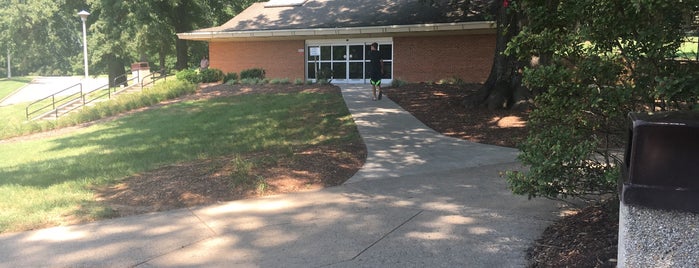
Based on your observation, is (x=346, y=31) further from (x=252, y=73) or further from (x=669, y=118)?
(x=669, y=118)

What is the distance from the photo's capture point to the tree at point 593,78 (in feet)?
11.2

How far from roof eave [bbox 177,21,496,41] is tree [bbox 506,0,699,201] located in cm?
1474

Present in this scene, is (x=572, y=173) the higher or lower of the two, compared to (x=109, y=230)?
higher

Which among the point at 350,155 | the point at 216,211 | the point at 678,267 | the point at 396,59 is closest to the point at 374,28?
the point at 396,59

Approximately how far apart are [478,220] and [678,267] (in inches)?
94.9

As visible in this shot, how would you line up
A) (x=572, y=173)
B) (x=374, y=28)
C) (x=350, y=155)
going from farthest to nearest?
(x=374, y=28) < (x=350, y=155) < (x=572, y=173)

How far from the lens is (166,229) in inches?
204

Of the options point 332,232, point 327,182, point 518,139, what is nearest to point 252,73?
point 327,182

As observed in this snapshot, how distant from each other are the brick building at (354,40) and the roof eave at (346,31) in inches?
0.4

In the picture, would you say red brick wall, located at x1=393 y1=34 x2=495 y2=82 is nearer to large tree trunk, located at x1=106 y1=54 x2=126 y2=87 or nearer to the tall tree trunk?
the tall tree trunk

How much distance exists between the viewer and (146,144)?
11.0 meters

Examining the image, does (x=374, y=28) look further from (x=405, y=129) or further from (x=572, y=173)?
(x=572, y=173)

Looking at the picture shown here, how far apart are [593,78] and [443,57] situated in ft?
59.5

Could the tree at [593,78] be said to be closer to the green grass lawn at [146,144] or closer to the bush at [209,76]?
the green grass lawn at [146,144]
